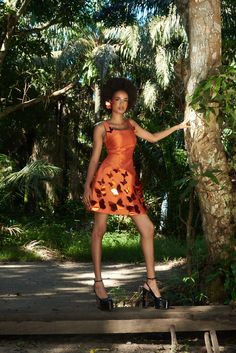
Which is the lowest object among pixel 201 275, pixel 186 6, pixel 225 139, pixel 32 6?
pixel 201 275

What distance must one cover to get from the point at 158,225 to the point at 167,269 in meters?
5.95

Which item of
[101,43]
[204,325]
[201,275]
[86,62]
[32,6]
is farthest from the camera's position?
[101,43]

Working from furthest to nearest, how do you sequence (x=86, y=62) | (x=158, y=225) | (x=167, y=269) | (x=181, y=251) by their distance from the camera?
(x=86, y=62) < (x=158, y=225) < (x=181, y=251) < (x=167, y=269)

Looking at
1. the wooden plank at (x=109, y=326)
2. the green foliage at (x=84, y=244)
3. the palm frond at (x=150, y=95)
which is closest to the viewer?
the wooden plank at (x=109, y=326)

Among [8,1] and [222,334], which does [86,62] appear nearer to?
[8,1]

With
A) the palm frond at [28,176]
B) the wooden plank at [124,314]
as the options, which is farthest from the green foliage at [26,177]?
the wooden plank at [124,314]

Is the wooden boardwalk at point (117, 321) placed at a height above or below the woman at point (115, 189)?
below

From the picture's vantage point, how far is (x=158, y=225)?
15.3 metres

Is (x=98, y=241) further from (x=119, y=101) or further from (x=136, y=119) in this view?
(x=136, y=119)

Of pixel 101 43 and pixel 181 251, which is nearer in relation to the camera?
pixel 181 251

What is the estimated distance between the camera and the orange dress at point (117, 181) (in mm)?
4543

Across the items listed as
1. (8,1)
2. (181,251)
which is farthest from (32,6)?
(181,251)

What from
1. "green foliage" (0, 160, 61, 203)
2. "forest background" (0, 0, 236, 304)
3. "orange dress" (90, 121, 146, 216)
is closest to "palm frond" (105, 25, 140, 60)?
"forest background" (0, 0, 236, 304)

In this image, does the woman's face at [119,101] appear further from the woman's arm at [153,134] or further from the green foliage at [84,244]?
the green foliage at [84,244]
